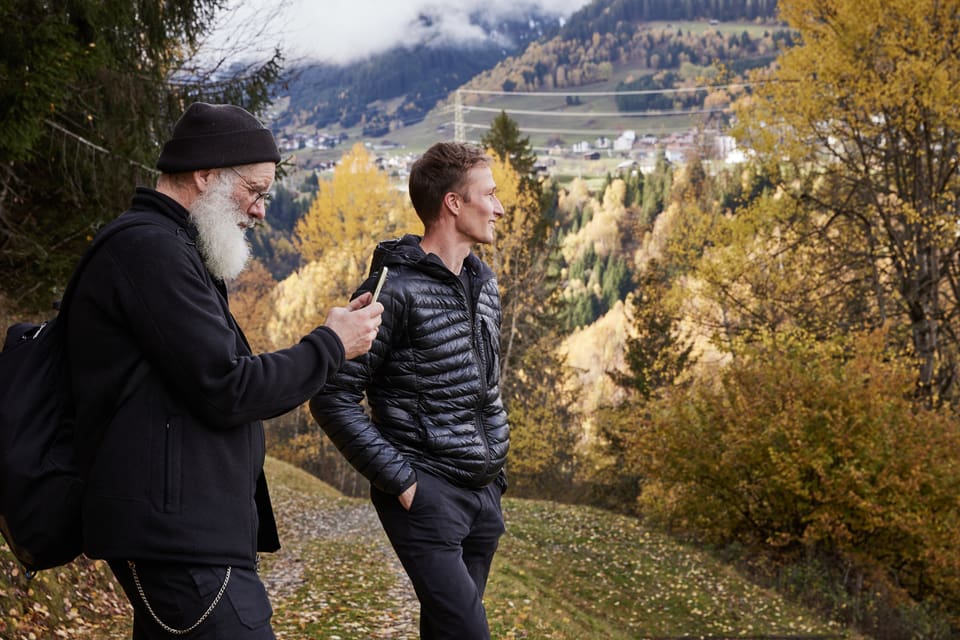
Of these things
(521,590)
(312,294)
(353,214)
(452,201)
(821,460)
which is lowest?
(312,294)

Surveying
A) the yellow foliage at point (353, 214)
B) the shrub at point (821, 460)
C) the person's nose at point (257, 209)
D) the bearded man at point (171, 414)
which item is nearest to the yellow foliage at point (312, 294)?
the yellow foliage at point (353, 214)

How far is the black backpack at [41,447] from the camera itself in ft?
7.39

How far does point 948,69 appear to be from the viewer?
16.1m

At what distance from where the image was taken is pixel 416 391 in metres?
3.50

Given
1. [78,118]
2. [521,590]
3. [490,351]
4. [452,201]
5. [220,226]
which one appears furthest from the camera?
[521,590]

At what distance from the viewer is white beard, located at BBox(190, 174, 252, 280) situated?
2514mm

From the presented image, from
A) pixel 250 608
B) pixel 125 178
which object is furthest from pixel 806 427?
pixel 250 608

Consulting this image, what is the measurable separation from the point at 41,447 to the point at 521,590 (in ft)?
32.4

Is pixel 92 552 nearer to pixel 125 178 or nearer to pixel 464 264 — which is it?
pixel 464 264

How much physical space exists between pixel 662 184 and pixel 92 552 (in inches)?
3465

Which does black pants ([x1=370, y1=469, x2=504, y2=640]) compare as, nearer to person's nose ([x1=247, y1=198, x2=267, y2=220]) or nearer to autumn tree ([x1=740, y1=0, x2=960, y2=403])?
person's nose ([x1=247, y1=198, x2=267, y2=220])

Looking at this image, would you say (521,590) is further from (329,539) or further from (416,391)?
(416,391)

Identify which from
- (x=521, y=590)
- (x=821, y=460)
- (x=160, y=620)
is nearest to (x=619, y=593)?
(x=521, y=590)

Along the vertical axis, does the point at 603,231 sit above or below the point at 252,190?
below
